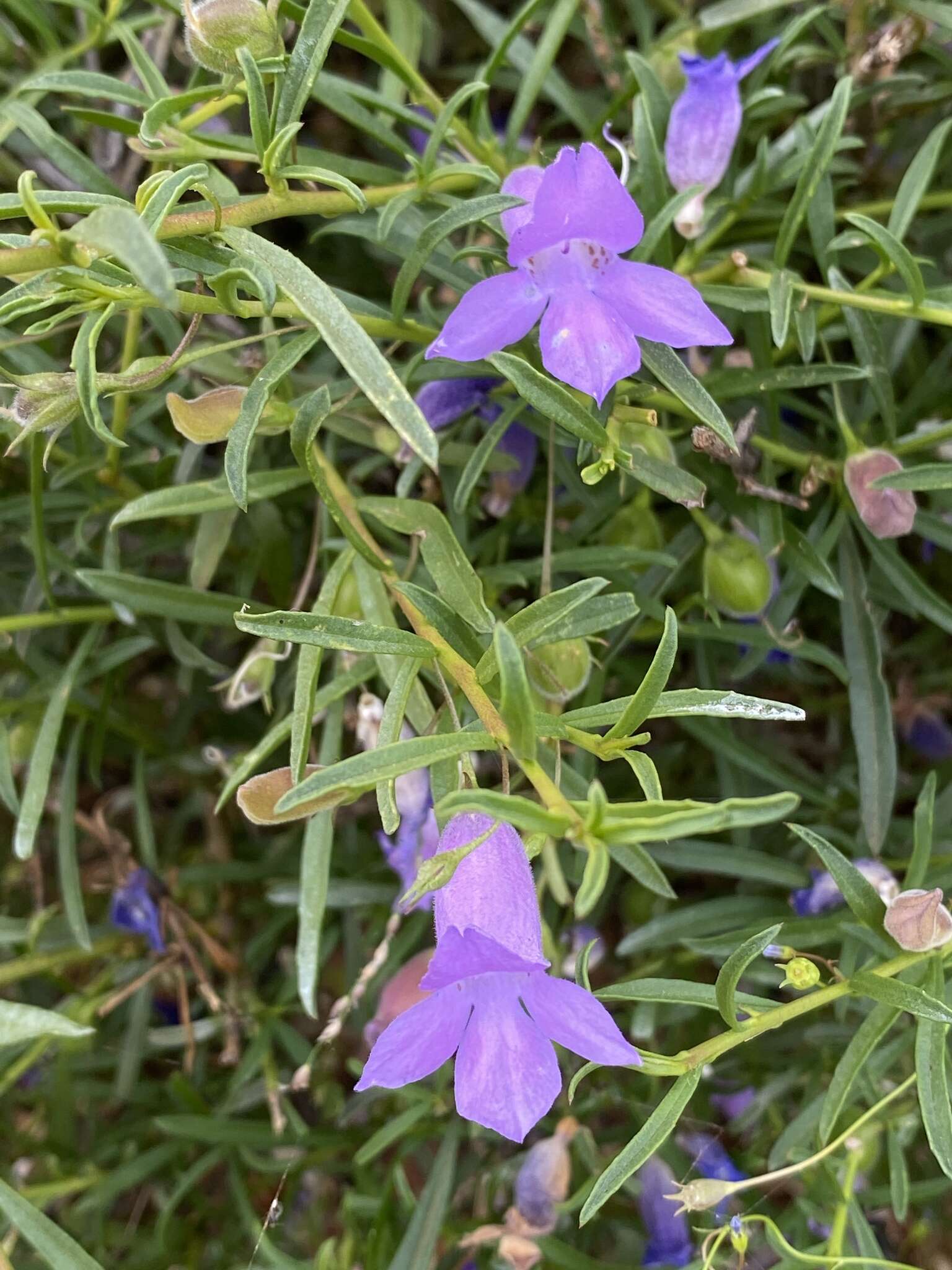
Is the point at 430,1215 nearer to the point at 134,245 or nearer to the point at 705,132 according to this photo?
the point at 134,245

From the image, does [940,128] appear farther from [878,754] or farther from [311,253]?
[311,253]

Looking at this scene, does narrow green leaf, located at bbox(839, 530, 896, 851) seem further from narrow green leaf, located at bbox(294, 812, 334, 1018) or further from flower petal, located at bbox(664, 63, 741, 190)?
narrow green leaf, located at bbox(294, 812, 334, 1018)

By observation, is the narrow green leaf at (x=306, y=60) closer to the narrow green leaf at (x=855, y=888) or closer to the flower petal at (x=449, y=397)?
the flower petal at (x=449, y=397)

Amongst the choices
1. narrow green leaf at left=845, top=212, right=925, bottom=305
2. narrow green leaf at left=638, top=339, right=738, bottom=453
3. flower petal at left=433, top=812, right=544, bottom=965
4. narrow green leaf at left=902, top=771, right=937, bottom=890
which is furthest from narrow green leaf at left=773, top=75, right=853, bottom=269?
flower petal at left=433, top=812, right=544, bottom=965

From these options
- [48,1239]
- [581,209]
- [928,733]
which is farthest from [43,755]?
[928,733]

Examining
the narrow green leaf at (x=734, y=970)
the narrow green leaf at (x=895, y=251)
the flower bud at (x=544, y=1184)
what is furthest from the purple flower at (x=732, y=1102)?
the narrow green leaf at (x=895, y=251)

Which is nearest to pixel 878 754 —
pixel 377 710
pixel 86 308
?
pixel 377 710
